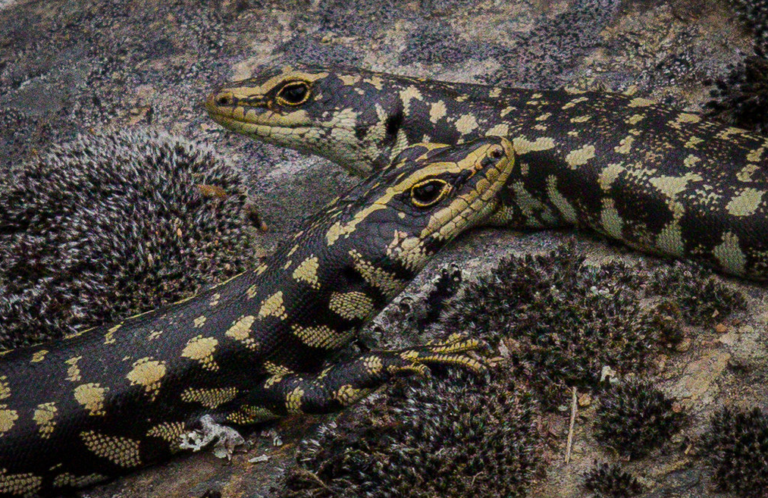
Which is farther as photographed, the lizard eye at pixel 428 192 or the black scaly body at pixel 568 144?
the black scaly body at pixel 568 144

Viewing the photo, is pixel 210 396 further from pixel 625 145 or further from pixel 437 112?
pixel 625 145

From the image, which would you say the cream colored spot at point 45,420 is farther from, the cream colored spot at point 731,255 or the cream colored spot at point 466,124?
the cream colored spot at point 731,255

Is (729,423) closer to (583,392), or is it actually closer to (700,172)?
(583,392)

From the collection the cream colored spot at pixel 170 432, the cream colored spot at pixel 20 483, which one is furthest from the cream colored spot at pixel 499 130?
the cream colored spot at pixel 20 483

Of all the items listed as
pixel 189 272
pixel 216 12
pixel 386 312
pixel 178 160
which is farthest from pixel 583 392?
pixel 216 12

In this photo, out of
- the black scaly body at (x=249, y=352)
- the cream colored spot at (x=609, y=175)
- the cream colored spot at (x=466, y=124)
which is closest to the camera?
the black scaly body at (x=249, y=352)

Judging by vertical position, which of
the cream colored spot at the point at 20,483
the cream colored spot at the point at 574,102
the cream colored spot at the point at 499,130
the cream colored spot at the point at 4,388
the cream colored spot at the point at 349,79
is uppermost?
the cream colored spot at the point at 349,79
